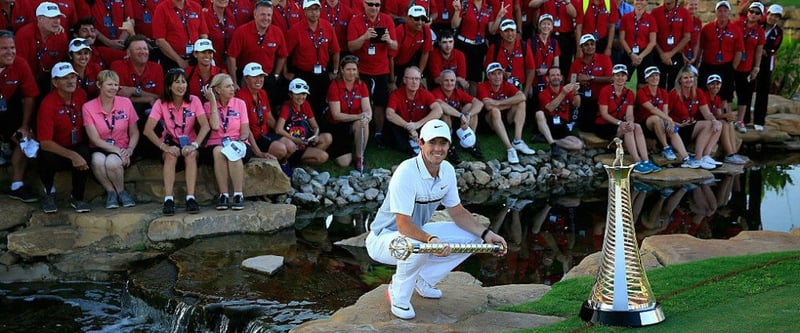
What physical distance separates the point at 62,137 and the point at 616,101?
7.98 m

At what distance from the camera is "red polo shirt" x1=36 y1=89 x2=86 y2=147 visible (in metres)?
10.4

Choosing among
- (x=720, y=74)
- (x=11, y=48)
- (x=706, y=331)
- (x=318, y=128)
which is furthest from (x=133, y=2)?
(x=720, y=74)

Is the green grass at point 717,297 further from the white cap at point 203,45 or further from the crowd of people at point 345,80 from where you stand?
the white cap at point 203,45

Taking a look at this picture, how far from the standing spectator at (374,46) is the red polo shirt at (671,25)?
4767mm

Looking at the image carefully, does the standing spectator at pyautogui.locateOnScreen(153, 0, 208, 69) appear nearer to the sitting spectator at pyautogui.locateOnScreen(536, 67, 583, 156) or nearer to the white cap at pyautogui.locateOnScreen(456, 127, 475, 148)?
the white cap at pyautogui.locateOnScreen(456, 127, 475, 148)

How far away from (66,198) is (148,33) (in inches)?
92.7

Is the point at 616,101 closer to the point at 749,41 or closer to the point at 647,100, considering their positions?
the point at 647,100

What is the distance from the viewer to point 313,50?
12.6 meters

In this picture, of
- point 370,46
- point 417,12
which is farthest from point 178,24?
point 417,12

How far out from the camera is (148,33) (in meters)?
12.0

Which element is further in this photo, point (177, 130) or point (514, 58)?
point (514, 58)

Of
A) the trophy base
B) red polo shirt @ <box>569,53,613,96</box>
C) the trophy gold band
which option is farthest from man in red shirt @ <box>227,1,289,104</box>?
the trophy base

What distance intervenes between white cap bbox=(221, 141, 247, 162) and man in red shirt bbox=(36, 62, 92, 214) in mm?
1467

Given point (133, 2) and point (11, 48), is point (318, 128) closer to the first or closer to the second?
point (133, 2)
